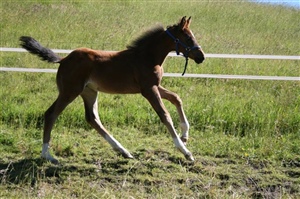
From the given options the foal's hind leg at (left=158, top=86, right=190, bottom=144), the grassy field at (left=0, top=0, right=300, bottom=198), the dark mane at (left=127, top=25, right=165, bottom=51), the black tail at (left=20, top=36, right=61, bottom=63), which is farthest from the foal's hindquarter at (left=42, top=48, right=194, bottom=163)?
the grassy field at (left=0, top=0, right=300, bottom=198)

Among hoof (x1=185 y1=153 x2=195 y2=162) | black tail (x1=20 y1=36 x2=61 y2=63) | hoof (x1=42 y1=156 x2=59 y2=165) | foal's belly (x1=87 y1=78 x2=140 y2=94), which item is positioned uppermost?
black tail (x1=20 y1=36 x2=61 y2=63)

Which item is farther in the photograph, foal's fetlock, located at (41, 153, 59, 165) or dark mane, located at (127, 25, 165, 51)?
dark mane, located at (127, 25, 165, 51)

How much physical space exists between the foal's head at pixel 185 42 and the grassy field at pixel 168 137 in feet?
1.85

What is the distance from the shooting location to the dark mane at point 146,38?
6.33 meters

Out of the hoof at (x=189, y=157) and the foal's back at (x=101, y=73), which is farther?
the foal's back at (x=101, y=73)

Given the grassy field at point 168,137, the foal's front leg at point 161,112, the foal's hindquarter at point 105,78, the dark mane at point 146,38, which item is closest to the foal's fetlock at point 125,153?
the foal's hindquarter at point 105,78

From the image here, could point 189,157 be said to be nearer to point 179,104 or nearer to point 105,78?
point 179,104

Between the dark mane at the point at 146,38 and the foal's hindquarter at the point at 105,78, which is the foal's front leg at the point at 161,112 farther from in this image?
the dark mane at the point at 146,38

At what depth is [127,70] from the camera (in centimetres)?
618

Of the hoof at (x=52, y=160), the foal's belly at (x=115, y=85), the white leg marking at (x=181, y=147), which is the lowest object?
the hoof at (x=52, y=160)

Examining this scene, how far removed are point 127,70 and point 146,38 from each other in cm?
49

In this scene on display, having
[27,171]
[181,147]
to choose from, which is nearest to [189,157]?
[181,147]

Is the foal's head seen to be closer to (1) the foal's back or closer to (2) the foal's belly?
(1) the foal's back

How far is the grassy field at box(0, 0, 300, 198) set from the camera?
5.37 metres
